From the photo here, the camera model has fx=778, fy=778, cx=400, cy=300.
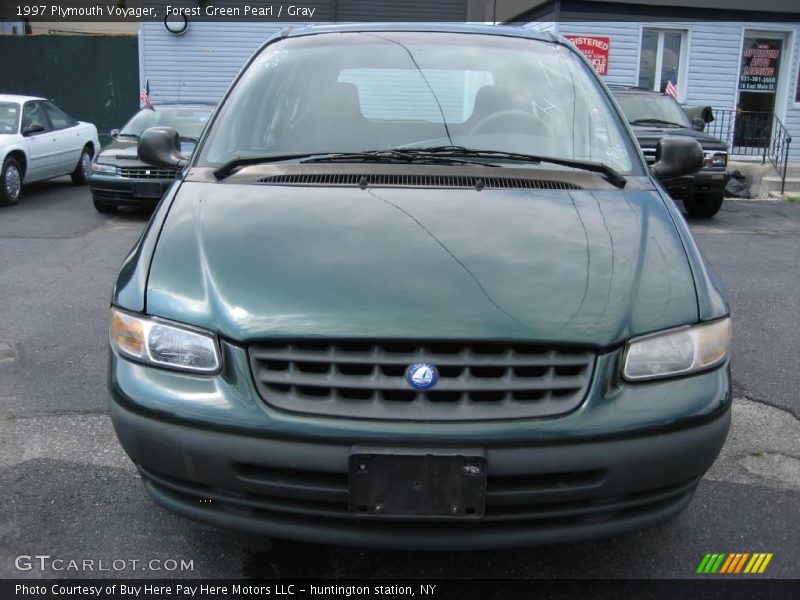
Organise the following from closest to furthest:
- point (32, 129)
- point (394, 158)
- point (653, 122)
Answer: point (394, 158) → point (653, 122) → point (32, 129)

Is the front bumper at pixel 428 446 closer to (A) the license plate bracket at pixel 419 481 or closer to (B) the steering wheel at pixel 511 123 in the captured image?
(A) the license plate bracket at pixel 419 481

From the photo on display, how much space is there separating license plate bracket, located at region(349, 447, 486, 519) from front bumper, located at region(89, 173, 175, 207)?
7.62 m

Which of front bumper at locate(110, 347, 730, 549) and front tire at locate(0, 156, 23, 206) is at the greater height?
front bumper at locate(110, 347, 730, 549)

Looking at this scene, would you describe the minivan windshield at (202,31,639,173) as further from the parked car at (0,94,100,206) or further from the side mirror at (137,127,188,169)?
the parked car at (0,94,100,206)

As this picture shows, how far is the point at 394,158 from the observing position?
3086 millimetres

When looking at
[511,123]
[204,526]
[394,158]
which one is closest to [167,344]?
[204,526]

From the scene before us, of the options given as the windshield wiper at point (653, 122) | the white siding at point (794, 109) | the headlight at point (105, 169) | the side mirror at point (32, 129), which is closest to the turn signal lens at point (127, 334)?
the headlight at point (105, 169)

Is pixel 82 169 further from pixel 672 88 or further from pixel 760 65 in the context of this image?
pixel 760 65

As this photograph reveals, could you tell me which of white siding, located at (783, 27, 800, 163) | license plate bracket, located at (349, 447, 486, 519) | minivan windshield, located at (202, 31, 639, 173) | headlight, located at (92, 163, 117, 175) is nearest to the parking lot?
license plate bracket, located at (349, 447, 486, 519)

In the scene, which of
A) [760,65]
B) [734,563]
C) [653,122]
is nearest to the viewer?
[734,563]

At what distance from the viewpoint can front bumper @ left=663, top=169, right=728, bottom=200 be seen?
372 inches

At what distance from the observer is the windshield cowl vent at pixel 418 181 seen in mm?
2809

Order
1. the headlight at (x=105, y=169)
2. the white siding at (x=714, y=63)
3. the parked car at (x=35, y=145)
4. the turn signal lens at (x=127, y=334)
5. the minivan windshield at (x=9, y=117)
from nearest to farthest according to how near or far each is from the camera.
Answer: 1. the turn signal lens at (x=127, y=334)
2. the headlight at (x=105, y=169)
3. the parked car at (x=35, y=145)
4. the minivan windshield at (x=9, y=117)
5. the white siding at (x=714, y=63)

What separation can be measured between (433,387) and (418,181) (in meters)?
1.02
